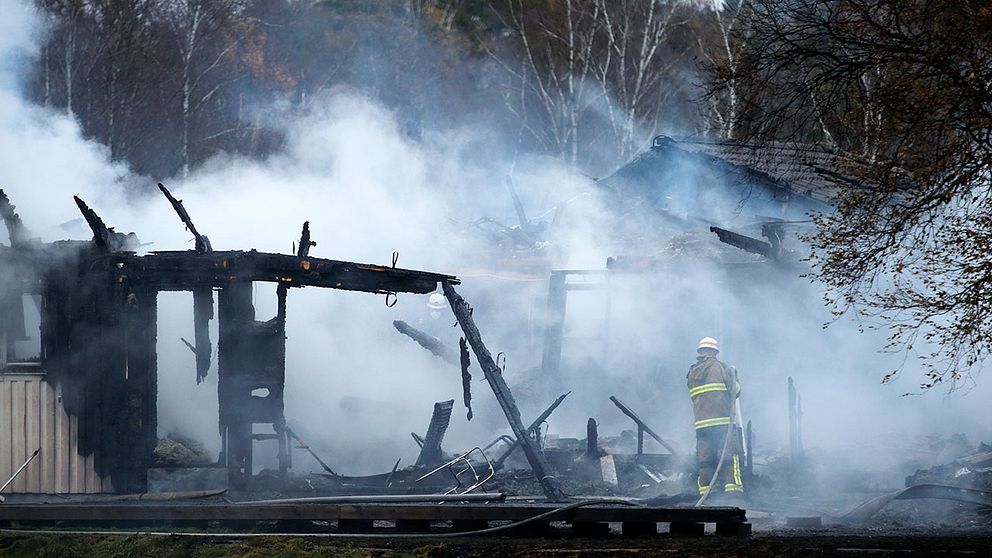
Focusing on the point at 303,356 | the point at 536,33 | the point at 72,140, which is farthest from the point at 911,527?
the point at 536,33

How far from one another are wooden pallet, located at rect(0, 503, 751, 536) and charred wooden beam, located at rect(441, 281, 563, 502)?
307 centimetres

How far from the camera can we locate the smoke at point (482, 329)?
19.2m

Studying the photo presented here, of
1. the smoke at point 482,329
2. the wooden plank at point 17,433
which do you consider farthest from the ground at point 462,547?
the smoke at point 482,329

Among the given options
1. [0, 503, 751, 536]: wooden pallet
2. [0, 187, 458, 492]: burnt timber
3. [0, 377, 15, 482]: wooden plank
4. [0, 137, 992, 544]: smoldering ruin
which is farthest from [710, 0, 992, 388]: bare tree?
[0, 377, 15, 482]: wooden plank

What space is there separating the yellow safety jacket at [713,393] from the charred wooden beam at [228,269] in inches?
162

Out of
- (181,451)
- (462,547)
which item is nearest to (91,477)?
(181,451)

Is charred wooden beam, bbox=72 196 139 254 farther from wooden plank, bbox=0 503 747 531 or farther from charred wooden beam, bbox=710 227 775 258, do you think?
charred wooden beam, bbox=710 227 775 258

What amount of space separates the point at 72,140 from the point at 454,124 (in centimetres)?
2632

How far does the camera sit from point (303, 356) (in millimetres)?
22547

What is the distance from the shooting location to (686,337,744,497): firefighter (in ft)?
44.6

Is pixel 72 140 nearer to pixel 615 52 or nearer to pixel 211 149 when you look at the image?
pixel 211 149

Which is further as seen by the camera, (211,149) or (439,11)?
(439,11)

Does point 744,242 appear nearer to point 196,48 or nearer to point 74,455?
point 74,455

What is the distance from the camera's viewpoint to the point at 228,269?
12828 mm
